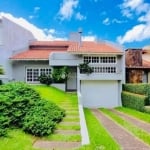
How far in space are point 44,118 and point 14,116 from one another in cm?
125

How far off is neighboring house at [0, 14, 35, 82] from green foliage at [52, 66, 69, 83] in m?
4.38

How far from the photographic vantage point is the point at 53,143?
11727mm

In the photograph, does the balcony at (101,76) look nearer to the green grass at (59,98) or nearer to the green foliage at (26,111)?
the green grass at (59,98)

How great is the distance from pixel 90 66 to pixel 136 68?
20.3ft

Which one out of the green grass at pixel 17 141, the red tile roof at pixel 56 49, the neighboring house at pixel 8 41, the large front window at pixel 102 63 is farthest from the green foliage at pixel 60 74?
the green grass at pixel 17 141

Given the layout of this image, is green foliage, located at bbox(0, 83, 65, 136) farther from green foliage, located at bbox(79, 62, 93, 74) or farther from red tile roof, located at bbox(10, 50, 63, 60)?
red tile roof, located at bbox(10, 50, 63, 60)

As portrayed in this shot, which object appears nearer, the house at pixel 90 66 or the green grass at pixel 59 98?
the green grass at pixel 59 98

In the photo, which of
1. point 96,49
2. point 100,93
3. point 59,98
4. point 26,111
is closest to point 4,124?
point 26,111

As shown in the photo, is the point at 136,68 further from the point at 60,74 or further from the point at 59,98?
the point at 59,98

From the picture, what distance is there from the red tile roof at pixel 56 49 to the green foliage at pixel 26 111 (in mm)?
16604

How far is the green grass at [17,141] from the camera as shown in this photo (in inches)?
422

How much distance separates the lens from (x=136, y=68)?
36969 mm

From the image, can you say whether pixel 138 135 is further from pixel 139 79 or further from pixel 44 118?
pixel 139 79

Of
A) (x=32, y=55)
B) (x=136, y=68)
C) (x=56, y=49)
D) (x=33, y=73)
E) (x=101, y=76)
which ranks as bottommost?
(x=101, y=76)
